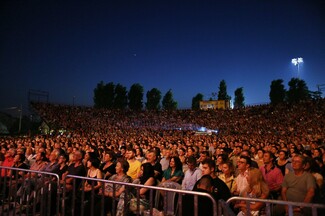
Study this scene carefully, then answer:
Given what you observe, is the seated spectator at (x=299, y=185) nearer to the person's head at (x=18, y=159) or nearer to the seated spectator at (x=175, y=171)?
the seated spectator at (x=175, y=171)

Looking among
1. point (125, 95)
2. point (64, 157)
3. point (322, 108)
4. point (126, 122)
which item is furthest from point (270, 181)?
point (125, 95)

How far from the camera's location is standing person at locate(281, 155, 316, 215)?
4.35m

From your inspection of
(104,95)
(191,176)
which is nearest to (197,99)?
(104,95)

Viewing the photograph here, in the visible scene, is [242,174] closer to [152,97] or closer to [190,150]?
[190,150]

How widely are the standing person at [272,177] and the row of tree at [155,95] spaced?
58480mm

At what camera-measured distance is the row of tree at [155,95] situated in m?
59.6

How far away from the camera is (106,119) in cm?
4381

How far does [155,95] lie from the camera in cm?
8144

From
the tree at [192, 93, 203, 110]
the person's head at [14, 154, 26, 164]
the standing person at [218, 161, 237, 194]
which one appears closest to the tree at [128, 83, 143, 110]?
the tree at [192, 93, 203, 110]

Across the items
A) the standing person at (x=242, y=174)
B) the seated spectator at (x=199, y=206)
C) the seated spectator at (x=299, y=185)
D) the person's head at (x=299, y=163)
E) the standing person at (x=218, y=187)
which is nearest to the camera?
the seated spectator at (x=199, y=206)

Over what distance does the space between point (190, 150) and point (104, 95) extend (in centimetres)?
6828

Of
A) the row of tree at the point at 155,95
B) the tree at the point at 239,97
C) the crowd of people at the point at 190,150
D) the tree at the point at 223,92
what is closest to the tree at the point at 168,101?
the row of tree at the point at 155,95

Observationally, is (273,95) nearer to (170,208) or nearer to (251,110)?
(251,110)

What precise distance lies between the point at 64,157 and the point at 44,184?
2.60m
